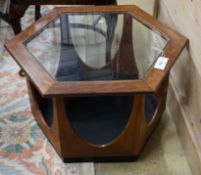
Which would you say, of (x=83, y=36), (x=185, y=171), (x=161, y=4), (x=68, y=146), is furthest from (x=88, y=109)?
(x=161, y=4)

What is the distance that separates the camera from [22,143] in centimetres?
150

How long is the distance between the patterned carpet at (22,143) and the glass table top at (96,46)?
0.37 meters

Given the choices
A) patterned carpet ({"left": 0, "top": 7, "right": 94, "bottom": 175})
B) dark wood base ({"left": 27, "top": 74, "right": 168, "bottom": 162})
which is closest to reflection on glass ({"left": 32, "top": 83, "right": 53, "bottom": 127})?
dark wood base ({"left": 27, "top": 74, "right": 168, "bottom": 162})

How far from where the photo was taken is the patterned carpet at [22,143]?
138cm

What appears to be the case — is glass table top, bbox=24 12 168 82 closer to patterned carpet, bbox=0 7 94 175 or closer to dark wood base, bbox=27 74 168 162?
dark wood base, bbox=27 74 168 162

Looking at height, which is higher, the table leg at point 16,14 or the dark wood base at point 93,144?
the table leg at point 16,14

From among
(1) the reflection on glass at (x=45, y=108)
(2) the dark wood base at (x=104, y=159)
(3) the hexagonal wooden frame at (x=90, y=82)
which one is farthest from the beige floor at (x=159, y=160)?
(3) the hexagonal wooden frame at (x=90, y=82)

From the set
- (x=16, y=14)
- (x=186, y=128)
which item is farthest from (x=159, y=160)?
(x=16, y=14)

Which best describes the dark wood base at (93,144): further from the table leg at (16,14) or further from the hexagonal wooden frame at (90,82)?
the table leg at (16,14)

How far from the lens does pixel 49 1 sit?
Result: 1689 mm

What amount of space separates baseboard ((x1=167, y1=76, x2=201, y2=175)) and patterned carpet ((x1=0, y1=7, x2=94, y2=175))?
40 centimetres

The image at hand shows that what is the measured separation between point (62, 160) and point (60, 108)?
11.6 inches

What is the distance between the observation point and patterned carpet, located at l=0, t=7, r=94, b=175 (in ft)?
4.53

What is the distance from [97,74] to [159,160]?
0.46 m
